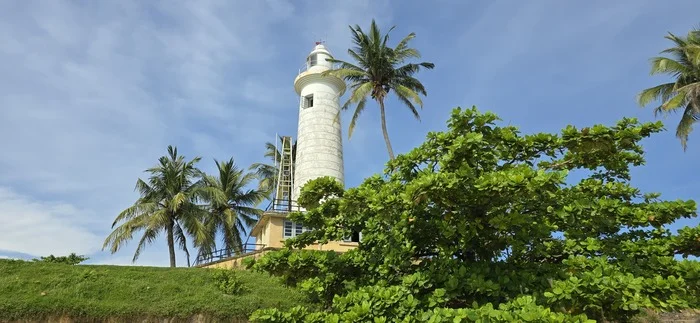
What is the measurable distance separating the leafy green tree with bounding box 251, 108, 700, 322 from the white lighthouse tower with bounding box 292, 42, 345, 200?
16.9 meters

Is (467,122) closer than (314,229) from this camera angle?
Yes

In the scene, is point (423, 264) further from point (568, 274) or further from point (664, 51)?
point (664, 51)

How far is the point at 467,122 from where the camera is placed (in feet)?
16.8

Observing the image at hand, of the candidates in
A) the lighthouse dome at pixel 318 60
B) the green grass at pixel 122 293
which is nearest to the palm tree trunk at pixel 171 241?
the green grass at pixel 122 293

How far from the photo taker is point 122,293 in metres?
12.9

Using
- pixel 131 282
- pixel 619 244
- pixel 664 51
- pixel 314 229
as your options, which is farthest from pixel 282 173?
pixel 619 244

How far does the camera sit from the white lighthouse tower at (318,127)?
2378 centimetres

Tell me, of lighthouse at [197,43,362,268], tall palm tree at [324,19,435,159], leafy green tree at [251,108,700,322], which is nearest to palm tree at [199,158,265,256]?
lighthouse at [197,43,362,268]

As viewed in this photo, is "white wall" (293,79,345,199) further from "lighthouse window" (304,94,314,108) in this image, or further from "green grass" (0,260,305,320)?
"green grass" (0,260,305,320)

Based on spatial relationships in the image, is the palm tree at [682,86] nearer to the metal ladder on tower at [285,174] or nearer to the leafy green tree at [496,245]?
the leafy green tree at [496,245]

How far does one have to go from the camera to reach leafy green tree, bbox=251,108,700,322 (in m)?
4.36

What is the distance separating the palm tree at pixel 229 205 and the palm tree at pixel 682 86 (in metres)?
19.8

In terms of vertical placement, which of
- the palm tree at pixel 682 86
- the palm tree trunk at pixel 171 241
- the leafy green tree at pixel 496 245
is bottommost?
the leafy green tree at pixel 496 245

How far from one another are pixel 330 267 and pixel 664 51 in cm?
1876
